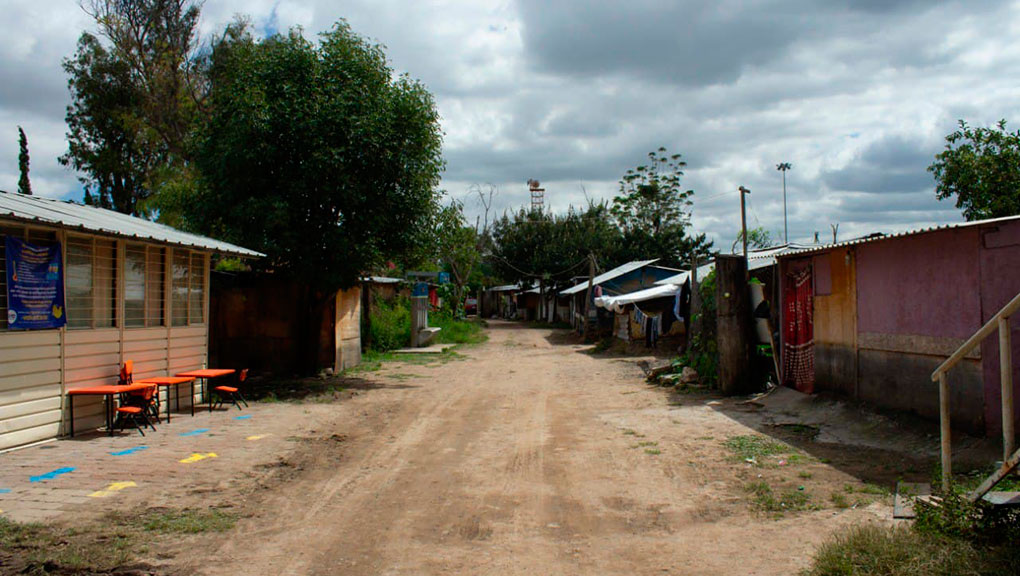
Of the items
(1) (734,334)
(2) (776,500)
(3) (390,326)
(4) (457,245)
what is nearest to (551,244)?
(4) (457,245)

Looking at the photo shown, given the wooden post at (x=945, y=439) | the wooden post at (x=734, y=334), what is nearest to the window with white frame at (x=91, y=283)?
the wooden post at (x=945, y=439)

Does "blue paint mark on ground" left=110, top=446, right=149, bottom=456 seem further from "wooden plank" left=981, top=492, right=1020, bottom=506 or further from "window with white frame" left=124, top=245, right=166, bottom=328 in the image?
"wooden plank" left=981, top=492, right=1020, bottom=506

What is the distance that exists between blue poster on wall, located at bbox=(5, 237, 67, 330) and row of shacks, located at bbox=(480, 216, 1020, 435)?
10532mm

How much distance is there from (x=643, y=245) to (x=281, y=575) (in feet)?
139

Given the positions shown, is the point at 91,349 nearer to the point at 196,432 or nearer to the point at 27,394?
the point at 27,394

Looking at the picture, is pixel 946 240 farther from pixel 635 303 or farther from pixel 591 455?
pixel 635 303

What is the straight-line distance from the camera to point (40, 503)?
5.79 metres

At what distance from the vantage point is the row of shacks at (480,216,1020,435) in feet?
23.6

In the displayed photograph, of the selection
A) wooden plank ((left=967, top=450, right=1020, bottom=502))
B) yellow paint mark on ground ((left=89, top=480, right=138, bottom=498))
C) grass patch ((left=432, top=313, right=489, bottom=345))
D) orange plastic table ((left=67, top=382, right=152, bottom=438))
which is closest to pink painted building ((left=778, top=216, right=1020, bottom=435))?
wooden plank ((left=967, top=450, right=1020, bottom=502))

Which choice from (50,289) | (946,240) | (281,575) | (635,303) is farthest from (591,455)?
(635,303)

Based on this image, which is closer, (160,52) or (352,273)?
(352,273)

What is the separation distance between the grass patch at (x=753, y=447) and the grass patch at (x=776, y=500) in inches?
53.3

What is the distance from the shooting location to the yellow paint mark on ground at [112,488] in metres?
6.10

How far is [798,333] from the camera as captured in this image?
1148 cm
